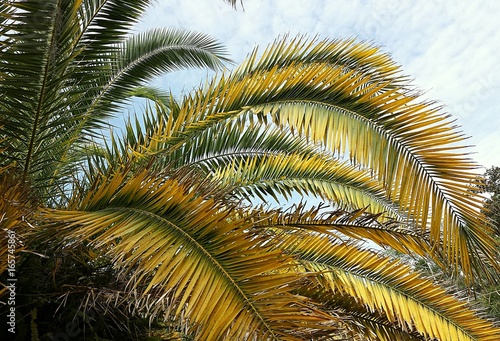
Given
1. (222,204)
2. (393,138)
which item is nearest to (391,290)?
(393,138)

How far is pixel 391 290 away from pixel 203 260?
7.84ft

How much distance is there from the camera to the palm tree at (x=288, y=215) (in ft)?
5.90

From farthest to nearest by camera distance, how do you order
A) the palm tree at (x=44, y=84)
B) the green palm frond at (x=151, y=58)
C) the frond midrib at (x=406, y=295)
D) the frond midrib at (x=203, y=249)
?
the green palm frond at (x=151, y=58) → the frond midrib at (x=406, y=295) → the palm tree at (x=44, y=84) → the frond midrib at (x=203, y=249)

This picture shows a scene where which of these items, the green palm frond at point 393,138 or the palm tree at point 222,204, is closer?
the palm tree at point 222,204

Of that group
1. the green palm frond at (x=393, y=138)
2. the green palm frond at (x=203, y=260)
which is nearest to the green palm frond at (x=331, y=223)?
the green palm frond at (x=393, y=138)

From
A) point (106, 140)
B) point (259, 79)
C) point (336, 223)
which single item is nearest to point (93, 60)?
point (106, 140)

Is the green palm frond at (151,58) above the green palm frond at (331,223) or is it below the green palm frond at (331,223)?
above

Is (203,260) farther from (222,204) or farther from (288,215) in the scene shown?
(288,215)

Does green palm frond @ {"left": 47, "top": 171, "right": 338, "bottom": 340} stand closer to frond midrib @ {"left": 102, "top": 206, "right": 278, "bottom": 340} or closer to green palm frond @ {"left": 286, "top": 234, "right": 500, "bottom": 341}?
frond midrib @ {"left": 102, "top": 206, "right": 278, "bottom": 340}

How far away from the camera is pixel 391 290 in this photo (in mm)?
3707

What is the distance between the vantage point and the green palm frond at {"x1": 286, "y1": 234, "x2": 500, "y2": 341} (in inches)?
136

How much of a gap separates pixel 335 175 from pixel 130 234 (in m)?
3.27

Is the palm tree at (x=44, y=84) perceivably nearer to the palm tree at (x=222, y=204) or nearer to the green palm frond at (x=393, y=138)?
the palm tree at (x=222, y=204)

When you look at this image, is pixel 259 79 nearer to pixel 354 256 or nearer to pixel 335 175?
pixel 354 256
